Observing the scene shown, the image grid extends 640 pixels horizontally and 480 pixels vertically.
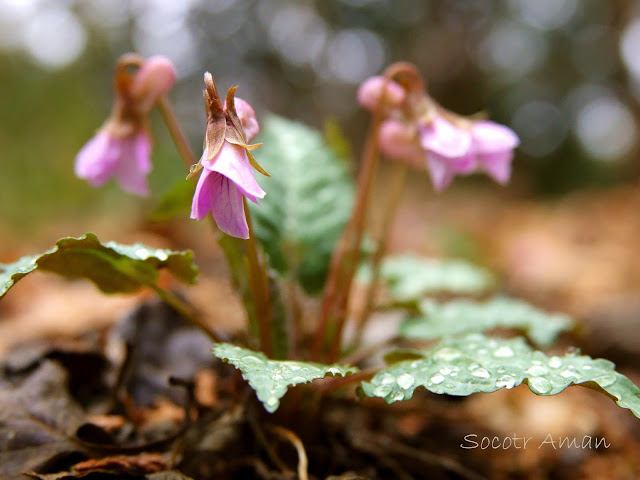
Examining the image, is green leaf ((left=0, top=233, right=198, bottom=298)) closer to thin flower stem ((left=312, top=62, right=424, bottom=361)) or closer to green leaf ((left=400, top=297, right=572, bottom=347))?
thin flower stem ((left=312, top=62, right=424, bottom=361))

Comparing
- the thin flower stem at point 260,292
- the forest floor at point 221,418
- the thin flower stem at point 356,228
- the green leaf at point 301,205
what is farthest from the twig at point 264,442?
the green leaf at point 301,205

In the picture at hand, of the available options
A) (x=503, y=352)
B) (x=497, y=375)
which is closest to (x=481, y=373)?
(x=497, y=375)

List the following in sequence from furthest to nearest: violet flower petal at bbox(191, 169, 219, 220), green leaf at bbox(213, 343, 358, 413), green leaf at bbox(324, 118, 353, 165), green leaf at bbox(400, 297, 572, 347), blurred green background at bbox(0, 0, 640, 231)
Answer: blurred green background at bbox(0, 0, 640, 231), green leaf at bbox(324, 118, 353, 165), green leaf at bbox(400, 297, 572, 347), violet flower petal at bbox(191, 169, 219, 220), green leaf at bbox(213, 343, 358, 413)

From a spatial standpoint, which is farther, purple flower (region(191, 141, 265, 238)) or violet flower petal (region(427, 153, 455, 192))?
violet flower petal (region(427, 153, 455, 192))

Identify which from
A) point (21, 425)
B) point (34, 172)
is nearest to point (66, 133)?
point (34, 172)

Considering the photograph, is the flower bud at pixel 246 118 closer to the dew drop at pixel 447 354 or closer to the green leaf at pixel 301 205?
the green leaf at pixel 301 205

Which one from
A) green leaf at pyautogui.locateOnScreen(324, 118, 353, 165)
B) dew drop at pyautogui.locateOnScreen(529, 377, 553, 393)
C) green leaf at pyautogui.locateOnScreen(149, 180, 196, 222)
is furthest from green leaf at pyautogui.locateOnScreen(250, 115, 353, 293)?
dew drop at pyautogui.locateOnScreen(529, 377, 553, 393)
